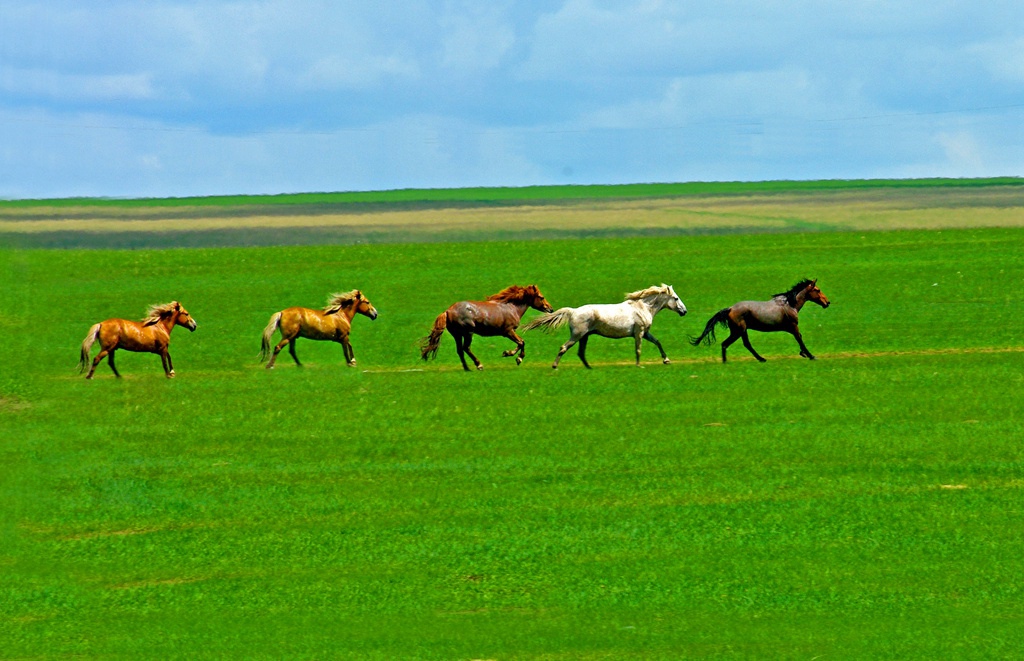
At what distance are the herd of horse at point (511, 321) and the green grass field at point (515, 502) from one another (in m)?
0.76

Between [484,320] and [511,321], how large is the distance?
0.68 m

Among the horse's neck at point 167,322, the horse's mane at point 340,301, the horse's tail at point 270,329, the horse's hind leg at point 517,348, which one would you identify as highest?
the horse's mane at point 340,301

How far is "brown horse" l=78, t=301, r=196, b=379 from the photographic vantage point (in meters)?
32.8

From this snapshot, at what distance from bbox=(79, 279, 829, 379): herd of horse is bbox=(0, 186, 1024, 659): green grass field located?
2.50ft

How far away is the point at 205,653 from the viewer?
1382 centimetres

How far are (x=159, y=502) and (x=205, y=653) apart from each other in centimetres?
675

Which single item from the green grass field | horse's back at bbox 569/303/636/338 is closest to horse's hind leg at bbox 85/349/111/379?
the green grass field

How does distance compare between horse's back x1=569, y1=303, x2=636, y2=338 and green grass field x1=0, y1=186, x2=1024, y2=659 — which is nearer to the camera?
green grass field x1=0, y1=186, x2=1024, y2=659

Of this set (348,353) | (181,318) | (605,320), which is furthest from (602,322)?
(181,318)

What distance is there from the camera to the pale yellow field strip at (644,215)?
9231cm

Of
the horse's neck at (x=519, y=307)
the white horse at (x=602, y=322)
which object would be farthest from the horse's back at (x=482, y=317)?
the white horse at (x=602, y=322)

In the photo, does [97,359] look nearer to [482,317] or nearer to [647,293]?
[482,317]

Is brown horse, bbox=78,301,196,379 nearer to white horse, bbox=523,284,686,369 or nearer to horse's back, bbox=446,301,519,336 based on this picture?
horse's back, bbox=446,301,519,336

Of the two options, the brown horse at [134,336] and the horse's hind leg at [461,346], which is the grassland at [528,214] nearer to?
the brown horse at [134,336]
